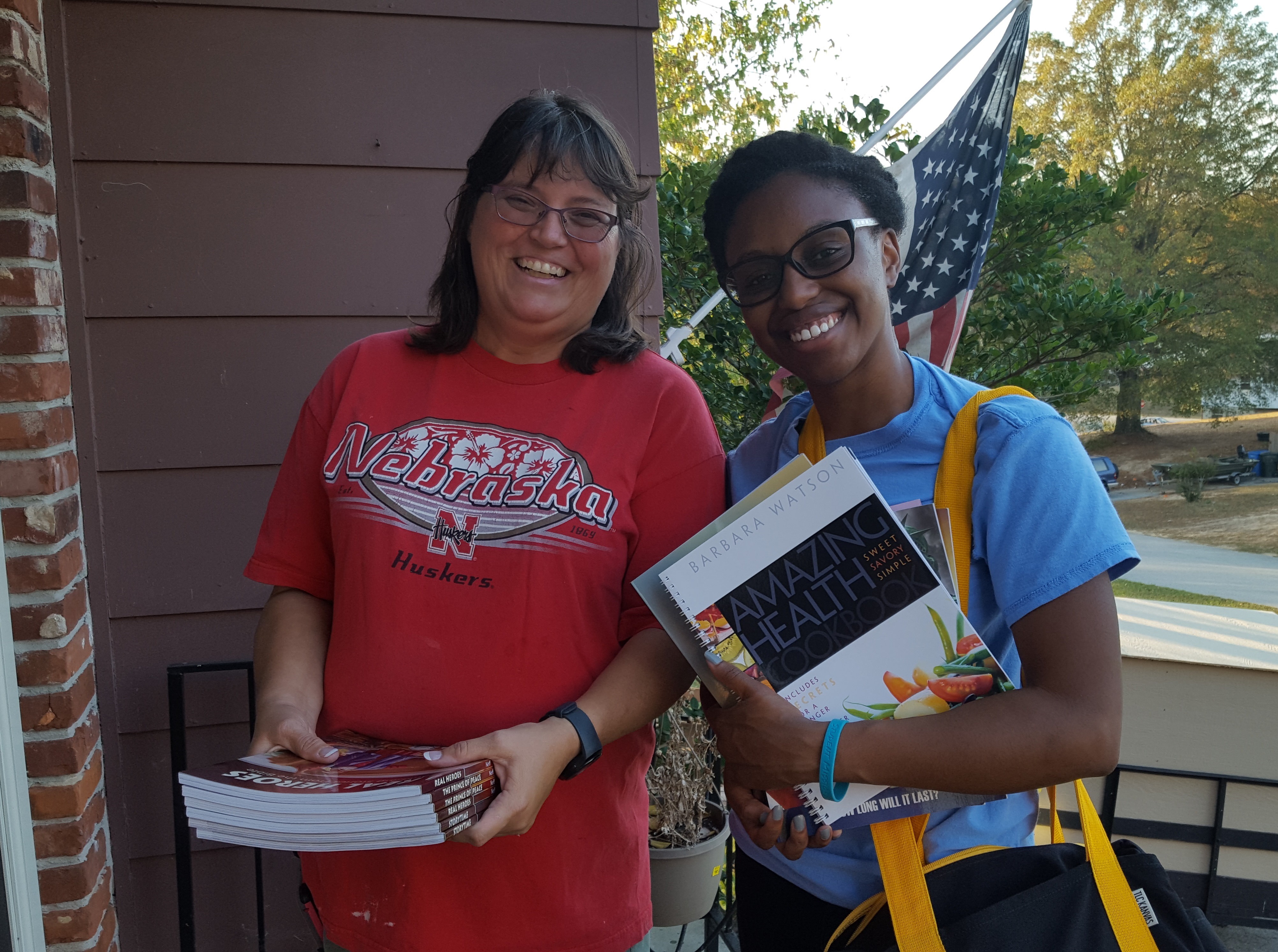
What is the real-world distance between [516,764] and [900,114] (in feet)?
9.02

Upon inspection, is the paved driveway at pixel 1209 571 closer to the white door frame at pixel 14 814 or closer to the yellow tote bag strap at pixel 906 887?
the yellow tote bag strap at pixel 906 887

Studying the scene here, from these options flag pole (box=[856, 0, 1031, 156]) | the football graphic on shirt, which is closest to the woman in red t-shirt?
the football graphic on shirt

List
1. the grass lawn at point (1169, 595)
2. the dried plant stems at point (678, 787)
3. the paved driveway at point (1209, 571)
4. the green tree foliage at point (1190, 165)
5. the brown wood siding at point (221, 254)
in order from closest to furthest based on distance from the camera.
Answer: the brown wood siding at point (221, 254)
the dried plant stems at point (678, 787)
the grass lawn at point (1169, 595)
the paved driveway at point (1209, 571)
the green tree foliage at point (1190, 165)

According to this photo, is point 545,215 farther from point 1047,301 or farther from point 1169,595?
point 1169,595

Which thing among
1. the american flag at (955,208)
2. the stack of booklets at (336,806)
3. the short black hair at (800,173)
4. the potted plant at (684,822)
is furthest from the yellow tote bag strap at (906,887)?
the american flag at (955,208)

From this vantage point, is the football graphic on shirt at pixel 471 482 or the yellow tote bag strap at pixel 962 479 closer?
the yellow tote bag strap at pixel 962 479

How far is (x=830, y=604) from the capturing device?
1.13m

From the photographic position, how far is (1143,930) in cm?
102

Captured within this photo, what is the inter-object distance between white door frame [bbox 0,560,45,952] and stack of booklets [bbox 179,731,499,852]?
820 millimetres

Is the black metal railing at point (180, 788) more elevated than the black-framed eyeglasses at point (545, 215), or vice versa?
the black-framed eyeglasses at point (545, 215)

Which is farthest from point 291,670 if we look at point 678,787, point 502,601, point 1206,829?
point 1206,829

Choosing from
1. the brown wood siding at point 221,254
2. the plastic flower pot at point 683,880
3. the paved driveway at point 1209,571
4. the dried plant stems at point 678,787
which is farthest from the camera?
the paved driveway at point 1209,571

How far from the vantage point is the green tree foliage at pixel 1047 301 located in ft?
13.2

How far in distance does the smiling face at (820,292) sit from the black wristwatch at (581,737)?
59 cm
